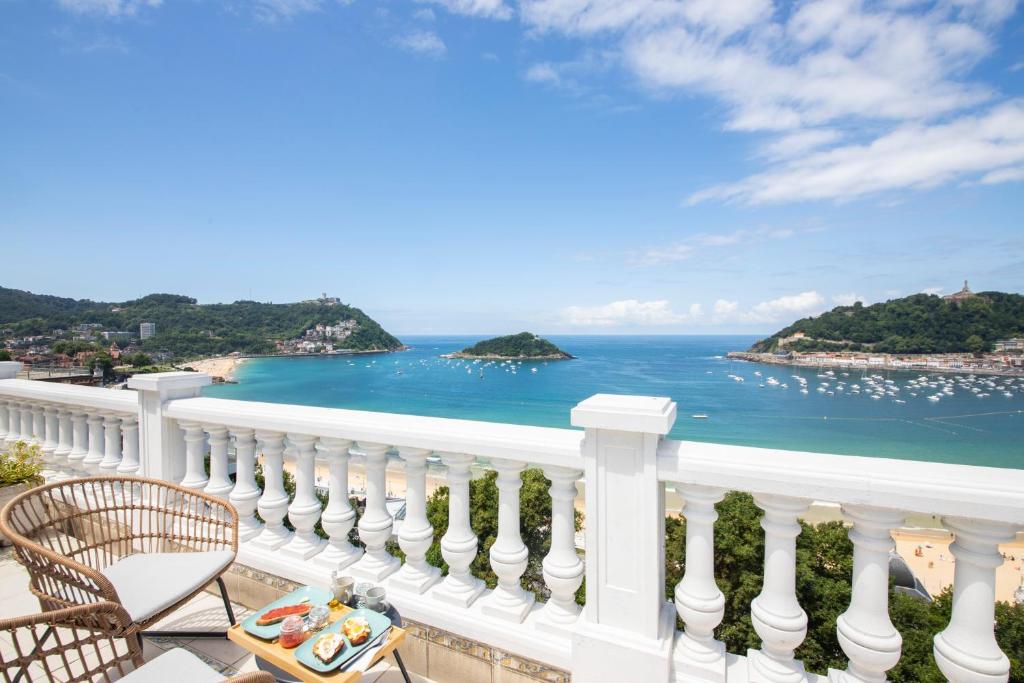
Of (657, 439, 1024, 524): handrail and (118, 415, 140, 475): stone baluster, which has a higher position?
(657, 439, 1024, 524): handrail

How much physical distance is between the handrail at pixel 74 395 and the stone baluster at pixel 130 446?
0.12 m

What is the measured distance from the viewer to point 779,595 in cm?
167

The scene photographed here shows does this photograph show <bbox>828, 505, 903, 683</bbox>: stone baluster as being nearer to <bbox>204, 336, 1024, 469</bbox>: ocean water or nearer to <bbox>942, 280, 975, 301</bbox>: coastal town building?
<bbox>204, 336, 1024, 469</bbox>: ocean water

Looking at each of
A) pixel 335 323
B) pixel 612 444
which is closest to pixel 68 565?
pixel 612 444

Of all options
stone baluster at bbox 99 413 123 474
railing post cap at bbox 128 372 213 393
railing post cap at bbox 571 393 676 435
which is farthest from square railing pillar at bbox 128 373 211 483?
railing post cap at bbox 571 393 676 435

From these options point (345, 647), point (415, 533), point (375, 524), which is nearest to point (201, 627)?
point (375, 524)

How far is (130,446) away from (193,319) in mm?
94202

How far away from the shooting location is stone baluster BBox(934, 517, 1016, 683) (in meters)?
1.35

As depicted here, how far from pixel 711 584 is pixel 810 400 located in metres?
77.7

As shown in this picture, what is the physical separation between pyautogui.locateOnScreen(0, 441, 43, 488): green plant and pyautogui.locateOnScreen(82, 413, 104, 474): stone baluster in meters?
0.40

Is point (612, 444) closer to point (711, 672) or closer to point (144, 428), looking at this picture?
point (711, 672)

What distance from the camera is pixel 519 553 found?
2154 mm

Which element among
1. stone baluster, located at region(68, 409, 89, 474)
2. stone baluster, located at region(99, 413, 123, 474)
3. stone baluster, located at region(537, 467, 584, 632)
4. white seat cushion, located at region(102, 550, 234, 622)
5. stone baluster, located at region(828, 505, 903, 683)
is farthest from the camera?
stone baluster, located at region(68, 409, 89, 474)

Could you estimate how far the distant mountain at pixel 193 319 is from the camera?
4200cm
